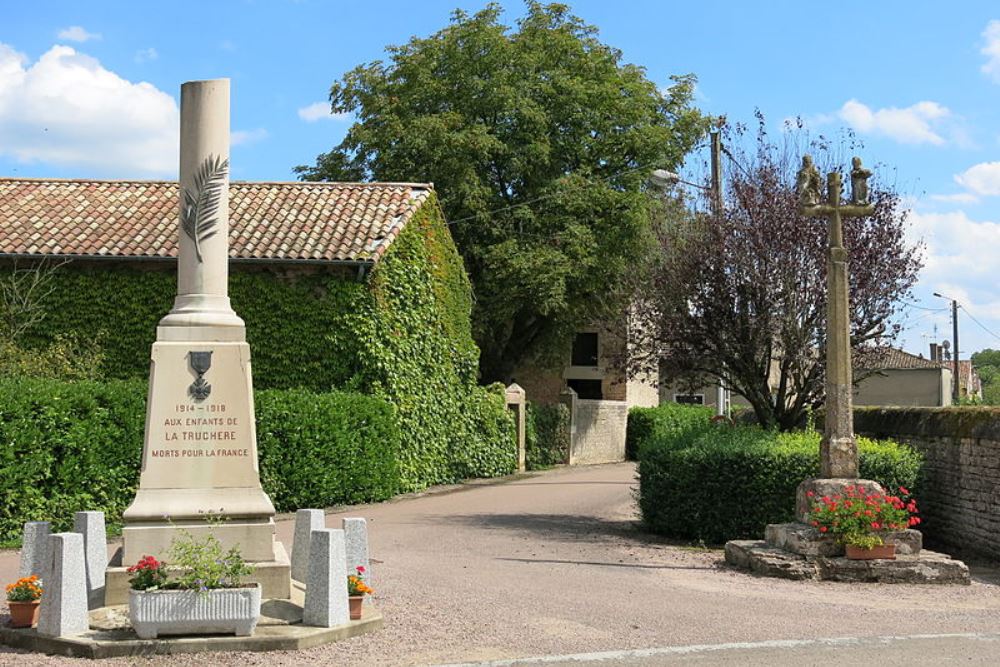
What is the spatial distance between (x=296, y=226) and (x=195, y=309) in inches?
510

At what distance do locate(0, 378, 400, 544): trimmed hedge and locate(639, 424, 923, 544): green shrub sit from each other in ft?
19.6

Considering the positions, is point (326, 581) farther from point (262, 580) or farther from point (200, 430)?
point (200, 430)

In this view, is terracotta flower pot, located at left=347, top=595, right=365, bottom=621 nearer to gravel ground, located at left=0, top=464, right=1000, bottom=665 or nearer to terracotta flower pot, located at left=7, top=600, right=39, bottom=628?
gravel ground, located at left=0, top=464, right=1000, bottom=665

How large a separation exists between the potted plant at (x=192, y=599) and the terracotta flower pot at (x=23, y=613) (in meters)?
0.95

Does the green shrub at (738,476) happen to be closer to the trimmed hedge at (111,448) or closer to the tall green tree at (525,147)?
the trimmed hedge at (111,448)

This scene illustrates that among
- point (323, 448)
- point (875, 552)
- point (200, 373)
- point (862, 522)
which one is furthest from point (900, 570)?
point (323, 448)

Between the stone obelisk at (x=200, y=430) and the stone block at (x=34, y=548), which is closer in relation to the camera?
the stone obelisk at (x=200, y=430)

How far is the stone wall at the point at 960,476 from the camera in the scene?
12312 millimetres

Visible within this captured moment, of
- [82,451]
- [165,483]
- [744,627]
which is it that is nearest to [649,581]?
[744,627]

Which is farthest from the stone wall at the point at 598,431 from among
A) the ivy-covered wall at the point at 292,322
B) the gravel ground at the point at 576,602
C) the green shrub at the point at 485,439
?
the gravel ground at the point at 576,602

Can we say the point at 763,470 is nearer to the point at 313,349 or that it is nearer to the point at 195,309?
the point at 195,309

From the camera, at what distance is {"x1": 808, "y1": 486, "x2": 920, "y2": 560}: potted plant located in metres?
10.9

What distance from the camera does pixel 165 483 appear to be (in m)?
8.11

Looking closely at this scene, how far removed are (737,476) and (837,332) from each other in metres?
2.47
